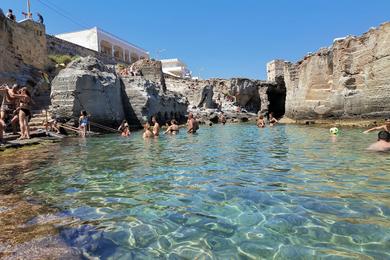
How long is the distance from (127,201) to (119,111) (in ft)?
56.0

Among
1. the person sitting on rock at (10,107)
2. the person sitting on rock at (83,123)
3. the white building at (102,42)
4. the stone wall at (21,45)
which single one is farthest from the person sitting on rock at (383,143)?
the white building at (102,42)

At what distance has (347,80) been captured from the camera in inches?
805

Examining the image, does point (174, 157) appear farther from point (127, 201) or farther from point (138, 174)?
point (127, 201)

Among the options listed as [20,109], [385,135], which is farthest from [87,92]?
[385,135]

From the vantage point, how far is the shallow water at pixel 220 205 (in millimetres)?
3186

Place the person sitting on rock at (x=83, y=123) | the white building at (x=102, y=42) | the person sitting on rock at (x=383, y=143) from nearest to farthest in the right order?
the person sitting on rock at (x=383, y=143)
the person sitting on rock at (x=83, y=123)
the white building at (x=102, y=42)

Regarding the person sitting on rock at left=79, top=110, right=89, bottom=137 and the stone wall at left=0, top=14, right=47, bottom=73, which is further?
the stone wall at left=0, top=14, right=47, bottom=73

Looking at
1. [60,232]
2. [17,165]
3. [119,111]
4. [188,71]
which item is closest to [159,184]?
[60,232]

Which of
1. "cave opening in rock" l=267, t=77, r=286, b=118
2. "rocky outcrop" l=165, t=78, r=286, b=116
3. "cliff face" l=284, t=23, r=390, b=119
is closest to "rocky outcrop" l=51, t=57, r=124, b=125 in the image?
"cliff face" l=284, t=23, r=390, b=119

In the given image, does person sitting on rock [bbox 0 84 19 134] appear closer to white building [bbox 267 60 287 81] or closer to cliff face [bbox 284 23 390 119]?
cliff face [bbox 284 23 390 119]

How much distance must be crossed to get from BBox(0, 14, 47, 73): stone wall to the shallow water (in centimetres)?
1697

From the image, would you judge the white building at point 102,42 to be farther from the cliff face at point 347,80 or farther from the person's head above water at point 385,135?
the person's head above water at point 385,135

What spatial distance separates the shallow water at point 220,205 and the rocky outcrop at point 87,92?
34.3ft

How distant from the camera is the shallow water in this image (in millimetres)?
3186
